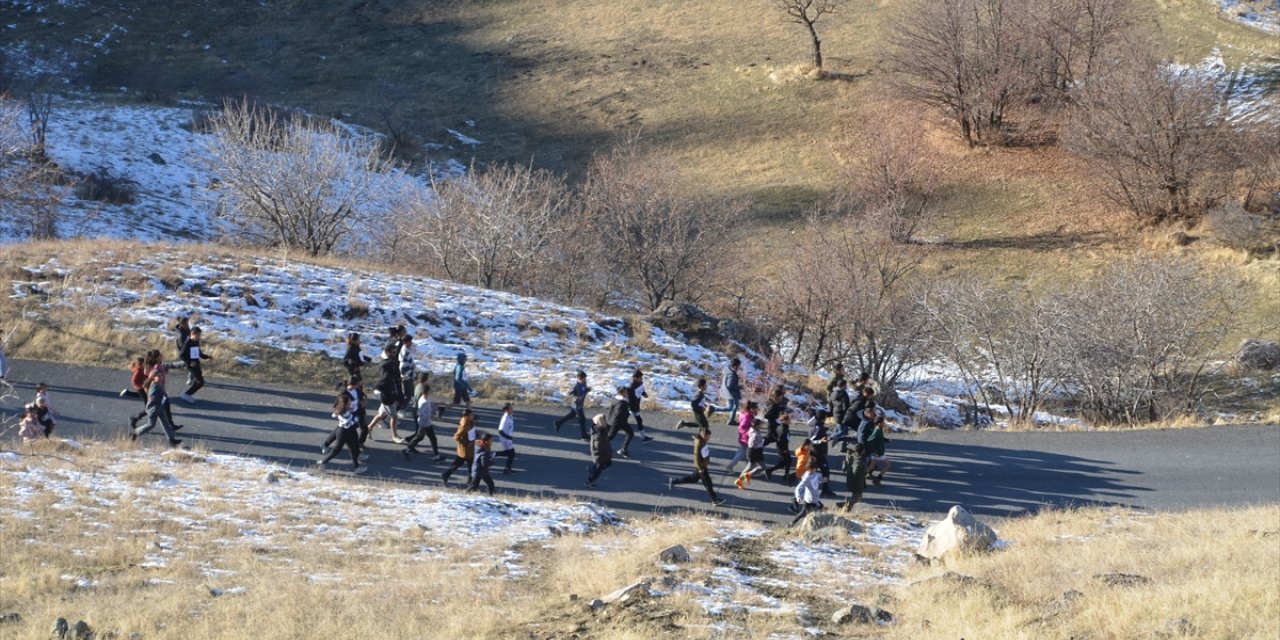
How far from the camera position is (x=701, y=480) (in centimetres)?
1619

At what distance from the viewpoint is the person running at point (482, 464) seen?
15250mm

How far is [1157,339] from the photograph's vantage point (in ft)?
77.0

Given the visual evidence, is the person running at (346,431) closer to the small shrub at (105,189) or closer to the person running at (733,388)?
the person running at (733,388)

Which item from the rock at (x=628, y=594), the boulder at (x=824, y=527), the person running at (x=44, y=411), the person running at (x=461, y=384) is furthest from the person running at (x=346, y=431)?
the boulder at (x=824, y=527)

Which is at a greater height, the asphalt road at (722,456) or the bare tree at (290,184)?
the bare tree at (290,184)

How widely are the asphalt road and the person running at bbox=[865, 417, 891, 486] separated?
20cm

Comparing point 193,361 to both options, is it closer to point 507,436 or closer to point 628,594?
point 507,436

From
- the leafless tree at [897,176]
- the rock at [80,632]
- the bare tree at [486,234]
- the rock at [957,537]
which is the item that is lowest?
the rock at [80,632]

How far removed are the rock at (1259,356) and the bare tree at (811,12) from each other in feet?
113

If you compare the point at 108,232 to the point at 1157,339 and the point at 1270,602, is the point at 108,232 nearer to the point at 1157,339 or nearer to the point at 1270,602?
the point at 1157,339

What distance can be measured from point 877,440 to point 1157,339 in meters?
10.6

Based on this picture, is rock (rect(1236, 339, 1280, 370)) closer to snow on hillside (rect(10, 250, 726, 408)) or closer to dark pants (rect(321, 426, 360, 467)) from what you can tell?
snow on hillside (rect(10, 250, 726, 408))

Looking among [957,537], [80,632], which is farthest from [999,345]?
[80,632]

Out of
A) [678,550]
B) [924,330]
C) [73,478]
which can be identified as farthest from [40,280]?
[924,330]
